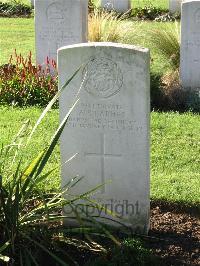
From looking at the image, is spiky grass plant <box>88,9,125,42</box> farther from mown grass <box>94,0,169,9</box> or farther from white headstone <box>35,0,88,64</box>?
mown grass <box>94,0,169,9</box>

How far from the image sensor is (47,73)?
10180 mm

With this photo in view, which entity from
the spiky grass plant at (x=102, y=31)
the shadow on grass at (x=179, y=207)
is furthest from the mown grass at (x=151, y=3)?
the shadow on grass at (x=179, y=207)

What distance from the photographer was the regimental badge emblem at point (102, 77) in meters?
5.07

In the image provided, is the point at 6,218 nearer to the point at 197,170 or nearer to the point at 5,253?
the point at 5,253

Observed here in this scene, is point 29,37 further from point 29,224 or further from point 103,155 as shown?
point 29,224

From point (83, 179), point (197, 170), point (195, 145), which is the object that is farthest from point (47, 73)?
point (83, 179)

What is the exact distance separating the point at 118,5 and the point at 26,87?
9061 millimetres

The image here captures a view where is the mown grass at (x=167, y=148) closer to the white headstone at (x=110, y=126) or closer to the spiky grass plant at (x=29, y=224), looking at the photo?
the white headstone at (x=110, y=126)

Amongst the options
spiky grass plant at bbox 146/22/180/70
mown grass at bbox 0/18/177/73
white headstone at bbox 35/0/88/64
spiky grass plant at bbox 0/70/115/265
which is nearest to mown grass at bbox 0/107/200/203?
spiky grass plant at bbox 0/70/115/265

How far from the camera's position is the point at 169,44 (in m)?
11.3

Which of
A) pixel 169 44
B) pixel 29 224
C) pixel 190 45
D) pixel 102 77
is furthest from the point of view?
pixel 169 44

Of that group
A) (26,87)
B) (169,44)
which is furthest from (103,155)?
(169,44)

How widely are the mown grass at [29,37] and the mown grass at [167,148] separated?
114 inches

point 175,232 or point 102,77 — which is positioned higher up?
point 102,77
